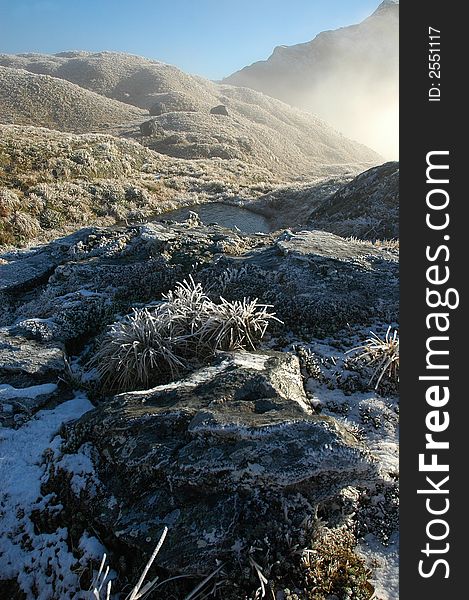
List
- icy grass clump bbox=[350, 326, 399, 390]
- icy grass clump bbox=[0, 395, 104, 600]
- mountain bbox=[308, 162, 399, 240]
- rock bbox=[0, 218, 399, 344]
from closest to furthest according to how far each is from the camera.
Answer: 1. icy grass clump bbox=[0, 395, 104, 600]
2. icy grass clump bbox=[350, 326, 399, 390]
3. rock bbox=[0, 218, 399, 344]
4. mountain bbox=[308, 162, 399, 240]

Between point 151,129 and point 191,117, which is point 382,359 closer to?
point 151,129

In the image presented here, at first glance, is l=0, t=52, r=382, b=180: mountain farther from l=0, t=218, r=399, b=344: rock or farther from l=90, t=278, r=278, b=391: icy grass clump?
l=90, t=278, r=278, b=391: icy grass clump

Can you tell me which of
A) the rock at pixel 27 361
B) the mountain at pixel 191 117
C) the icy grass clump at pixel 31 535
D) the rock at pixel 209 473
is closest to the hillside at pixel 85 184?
the rock at pixel 27 361

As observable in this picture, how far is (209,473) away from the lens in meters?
3.79

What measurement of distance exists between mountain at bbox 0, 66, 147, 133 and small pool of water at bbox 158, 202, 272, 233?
4100 centimetres

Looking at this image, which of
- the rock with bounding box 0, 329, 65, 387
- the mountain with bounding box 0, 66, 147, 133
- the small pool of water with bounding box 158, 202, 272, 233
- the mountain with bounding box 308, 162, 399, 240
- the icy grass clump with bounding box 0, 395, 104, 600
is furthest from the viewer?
the mountain with bounding box 0, 66, 147, 133

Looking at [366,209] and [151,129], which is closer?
[366,209]

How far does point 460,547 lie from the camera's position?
324 cm

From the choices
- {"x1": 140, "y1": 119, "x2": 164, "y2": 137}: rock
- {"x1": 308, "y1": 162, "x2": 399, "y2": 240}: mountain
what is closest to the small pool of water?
{"x1": 308, "y1": 162, "x2": 399, "y2": 240}: mountain

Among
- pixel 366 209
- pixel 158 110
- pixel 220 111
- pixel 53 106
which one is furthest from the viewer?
pixel 220 111

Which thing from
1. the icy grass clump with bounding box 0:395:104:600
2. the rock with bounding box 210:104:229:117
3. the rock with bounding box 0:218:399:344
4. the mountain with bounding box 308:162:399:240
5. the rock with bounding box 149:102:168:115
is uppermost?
the rock with bounding box 210:104:229:117

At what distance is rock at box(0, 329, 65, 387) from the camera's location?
5812mm

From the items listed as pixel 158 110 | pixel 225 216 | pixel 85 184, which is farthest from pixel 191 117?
pixel 225 216

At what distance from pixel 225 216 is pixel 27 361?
78.5ft
